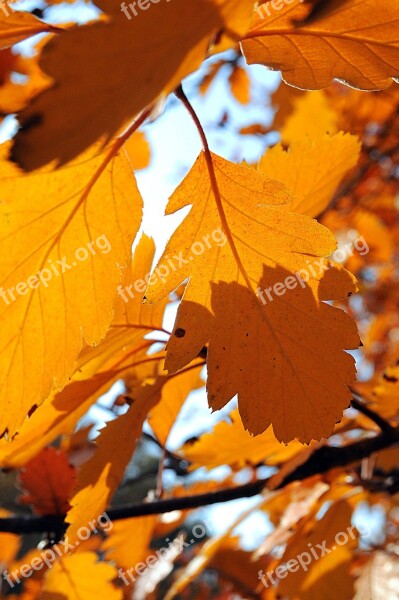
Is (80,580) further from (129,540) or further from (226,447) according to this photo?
(226,447)

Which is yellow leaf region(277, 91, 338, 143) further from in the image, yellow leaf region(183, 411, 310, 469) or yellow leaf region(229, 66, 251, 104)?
yellow leaf region(183, 411, 310, 469)

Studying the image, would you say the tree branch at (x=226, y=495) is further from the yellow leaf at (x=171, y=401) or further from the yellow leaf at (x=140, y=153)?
the yellow leaf at (x=140, y=153)

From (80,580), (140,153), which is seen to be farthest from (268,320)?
(140,153)

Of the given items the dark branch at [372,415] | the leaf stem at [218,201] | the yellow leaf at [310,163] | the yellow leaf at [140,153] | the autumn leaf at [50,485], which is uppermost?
the leaf stem at [218,201]

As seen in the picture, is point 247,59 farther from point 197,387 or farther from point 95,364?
point 197,387

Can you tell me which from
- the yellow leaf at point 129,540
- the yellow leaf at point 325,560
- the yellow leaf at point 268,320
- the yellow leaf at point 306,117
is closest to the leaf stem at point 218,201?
the yellow leaf at point 268,320

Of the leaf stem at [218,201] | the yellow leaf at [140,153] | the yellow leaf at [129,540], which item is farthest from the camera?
the yellow leaf at [140,153]
